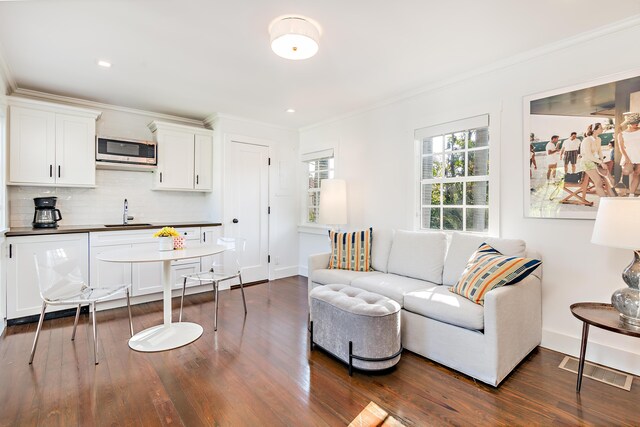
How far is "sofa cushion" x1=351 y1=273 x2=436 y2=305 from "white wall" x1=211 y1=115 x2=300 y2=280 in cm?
230

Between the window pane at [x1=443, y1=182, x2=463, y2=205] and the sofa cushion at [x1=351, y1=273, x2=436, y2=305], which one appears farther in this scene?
the window pane at [x1=443, y1=182, x2=463, y2=205]

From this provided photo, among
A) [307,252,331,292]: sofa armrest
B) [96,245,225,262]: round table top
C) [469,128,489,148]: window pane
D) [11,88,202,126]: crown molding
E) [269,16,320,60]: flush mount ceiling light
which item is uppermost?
[11,88,202,126]: crown molding

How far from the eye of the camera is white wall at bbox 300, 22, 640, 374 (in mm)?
2305

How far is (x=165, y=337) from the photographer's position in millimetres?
2703

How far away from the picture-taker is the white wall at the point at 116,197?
11.8ft

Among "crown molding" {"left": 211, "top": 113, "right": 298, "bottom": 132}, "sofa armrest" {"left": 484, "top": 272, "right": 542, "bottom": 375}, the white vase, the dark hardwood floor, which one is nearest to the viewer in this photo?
the dark hardwood floor

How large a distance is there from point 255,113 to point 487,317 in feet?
12.3

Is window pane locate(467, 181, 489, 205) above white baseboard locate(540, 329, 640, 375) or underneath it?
above

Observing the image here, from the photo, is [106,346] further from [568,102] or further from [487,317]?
[568,102]

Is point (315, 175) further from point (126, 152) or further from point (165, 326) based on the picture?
point (165, 326)

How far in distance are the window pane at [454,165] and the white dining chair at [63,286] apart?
3.32m

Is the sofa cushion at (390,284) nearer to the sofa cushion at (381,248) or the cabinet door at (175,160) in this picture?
the sofa cushion at (381,248)

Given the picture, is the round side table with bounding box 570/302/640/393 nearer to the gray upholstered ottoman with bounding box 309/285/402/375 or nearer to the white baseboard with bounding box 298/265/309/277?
the gray upholstered ottoman with bounding box 309/285/402/375

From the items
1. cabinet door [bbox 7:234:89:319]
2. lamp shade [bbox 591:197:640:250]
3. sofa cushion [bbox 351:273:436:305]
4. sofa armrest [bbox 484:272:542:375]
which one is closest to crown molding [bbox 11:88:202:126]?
cabinet door [bbox 7:234:89:319]
